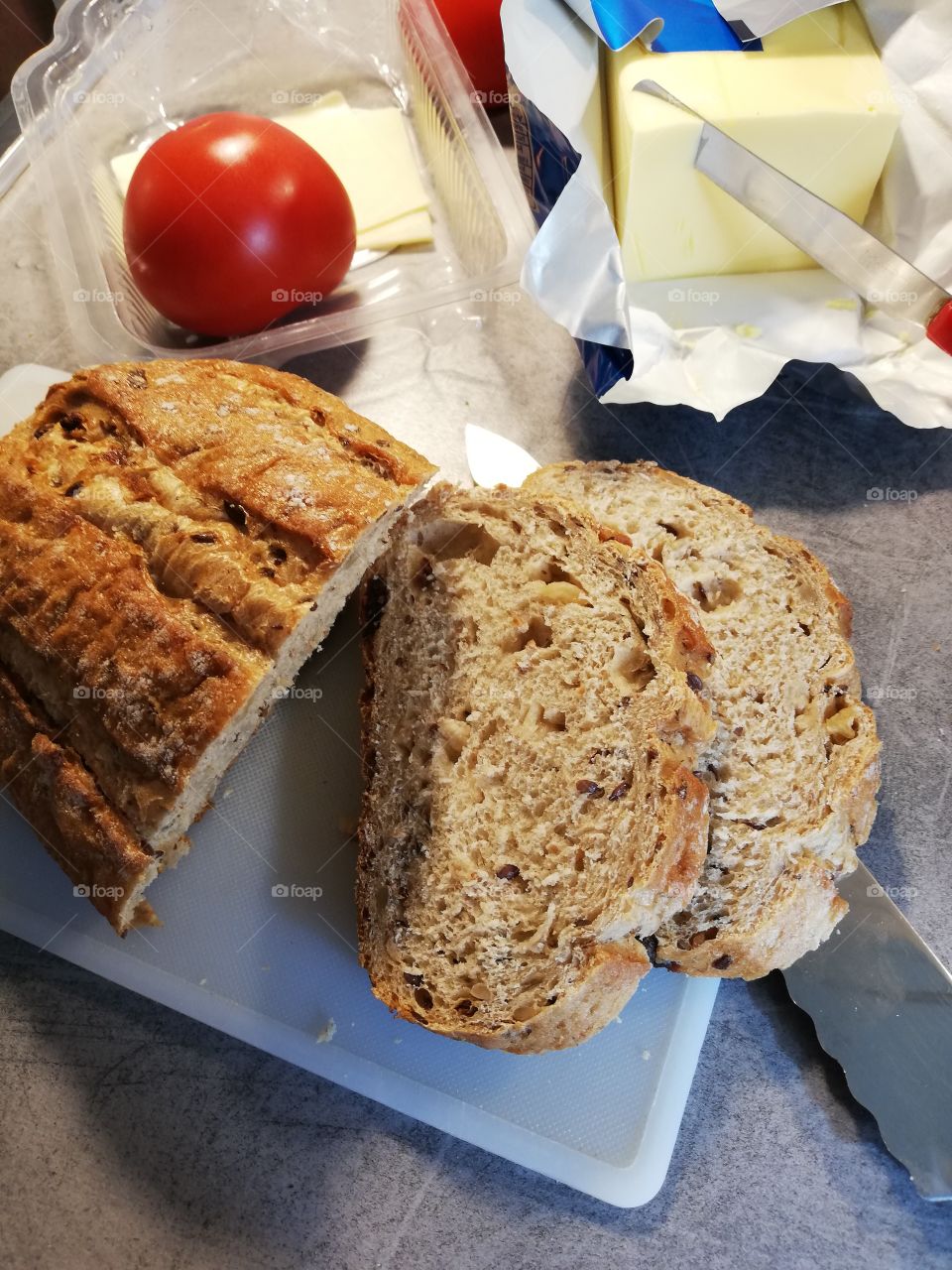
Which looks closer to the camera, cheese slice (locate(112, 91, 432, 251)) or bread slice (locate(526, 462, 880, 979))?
bread slice (locate(526, 462, 880, 979))

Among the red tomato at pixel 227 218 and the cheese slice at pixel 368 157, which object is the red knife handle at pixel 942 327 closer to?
the cheese slice at pixel 368 157

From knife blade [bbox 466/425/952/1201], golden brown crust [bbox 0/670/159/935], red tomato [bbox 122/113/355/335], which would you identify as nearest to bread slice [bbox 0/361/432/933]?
golden brown crust [bbox 0/670/159/935]

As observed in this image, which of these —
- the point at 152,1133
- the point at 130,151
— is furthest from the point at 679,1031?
the point at 130,151

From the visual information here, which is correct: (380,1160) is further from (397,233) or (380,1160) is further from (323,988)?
(397,233)

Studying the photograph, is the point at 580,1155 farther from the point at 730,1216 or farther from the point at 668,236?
the point at 668,236

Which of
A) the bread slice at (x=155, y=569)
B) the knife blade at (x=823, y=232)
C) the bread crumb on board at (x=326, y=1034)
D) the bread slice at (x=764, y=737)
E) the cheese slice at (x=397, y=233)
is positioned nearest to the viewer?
the bread slice at (x=155, y=569)

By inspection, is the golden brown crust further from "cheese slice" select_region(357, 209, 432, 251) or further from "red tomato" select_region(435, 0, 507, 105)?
"red tomato" select_region(435, 0, 507, 105)

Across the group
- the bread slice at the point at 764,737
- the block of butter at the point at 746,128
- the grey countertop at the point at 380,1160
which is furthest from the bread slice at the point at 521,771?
the block of butter at the point at 746,128
